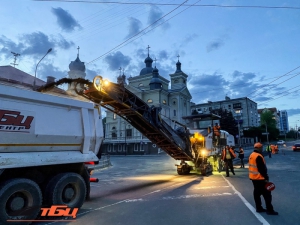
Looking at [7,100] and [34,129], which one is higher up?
[7,100]

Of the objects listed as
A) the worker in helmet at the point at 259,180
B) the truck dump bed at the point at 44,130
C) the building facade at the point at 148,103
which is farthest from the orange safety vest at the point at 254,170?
the building facade at the point at 148,103

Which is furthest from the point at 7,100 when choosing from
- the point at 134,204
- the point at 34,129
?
the point at 134,204

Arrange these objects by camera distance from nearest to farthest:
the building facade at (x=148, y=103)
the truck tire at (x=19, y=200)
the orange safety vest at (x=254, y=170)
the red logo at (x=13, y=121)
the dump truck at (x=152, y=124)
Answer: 1. the truck tire at (x=19, y=200)
2. the red logo at (x=13, y=121)
3. the orange safety vest at (x=254, y=170)
4. the dump truck at (x=152, y=124)
5. the building facade at (x=148, y=103)

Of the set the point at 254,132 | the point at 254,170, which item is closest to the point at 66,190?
→ the point at 254,170

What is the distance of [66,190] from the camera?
5961 millimetres

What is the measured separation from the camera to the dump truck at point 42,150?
15.8 ft

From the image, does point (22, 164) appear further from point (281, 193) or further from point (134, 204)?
point (281, 193)

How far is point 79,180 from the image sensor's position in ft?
20.5

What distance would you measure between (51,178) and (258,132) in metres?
70.3

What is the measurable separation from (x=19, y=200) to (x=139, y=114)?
555 centimetres

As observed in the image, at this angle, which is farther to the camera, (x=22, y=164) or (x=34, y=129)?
(x=34, y=129)

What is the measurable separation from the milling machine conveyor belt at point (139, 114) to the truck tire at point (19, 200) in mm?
3686

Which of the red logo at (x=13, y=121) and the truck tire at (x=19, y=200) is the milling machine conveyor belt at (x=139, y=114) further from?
the truck tire at (x=19, y=200)

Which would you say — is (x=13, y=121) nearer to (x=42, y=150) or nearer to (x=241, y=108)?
(x=42, y=150)
